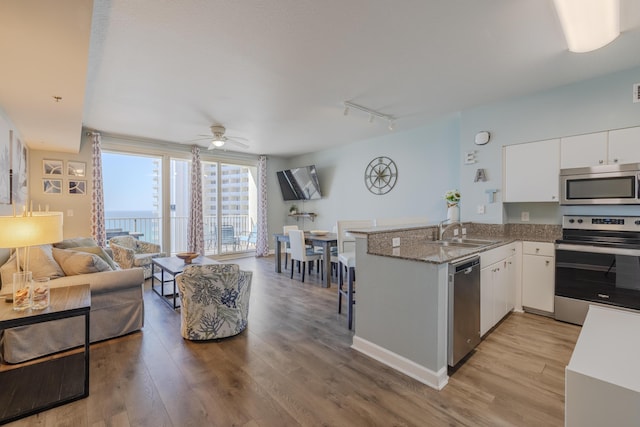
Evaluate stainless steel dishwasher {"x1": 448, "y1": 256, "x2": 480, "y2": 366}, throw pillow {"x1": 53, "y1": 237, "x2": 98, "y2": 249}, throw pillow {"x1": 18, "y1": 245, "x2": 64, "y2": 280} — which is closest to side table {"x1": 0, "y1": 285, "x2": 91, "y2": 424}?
throw pillow {"x1": 18, "y1": 245, "x2": 64, "y2": 280}

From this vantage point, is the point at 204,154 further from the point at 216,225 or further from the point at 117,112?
the point at 117,112

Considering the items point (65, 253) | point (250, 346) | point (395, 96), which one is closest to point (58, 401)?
point (250, 346)

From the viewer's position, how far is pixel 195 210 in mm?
6059

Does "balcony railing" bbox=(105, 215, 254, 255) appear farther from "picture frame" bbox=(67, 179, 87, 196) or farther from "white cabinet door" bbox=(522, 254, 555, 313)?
"white cabinet door" bbox=(522, 254, 555, 313)

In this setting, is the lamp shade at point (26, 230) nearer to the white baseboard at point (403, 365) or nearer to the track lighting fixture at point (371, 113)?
the white baseboard at point (403, 365)

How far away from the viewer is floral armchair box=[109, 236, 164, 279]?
4.12m

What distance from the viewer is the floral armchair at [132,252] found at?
4.12 meters

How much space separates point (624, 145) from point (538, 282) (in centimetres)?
162

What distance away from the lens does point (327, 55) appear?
255 centimetres

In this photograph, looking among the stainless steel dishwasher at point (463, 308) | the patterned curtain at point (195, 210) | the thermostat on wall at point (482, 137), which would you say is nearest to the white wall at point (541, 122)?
the thermostat on wall at point (482, 137)

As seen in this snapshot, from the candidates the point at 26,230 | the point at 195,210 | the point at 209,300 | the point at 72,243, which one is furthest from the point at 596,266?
the point at 195,210

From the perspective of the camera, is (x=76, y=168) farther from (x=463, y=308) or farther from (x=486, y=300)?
(x=486, y=300)

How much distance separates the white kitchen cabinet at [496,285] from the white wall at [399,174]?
65.2 inches

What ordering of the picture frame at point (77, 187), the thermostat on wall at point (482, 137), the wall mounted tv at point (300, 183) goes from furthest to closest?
the wall mounted tv at point (300, 183)
the picture frame at point (77, 187)
the thermostat on wall at point (482, 137)
